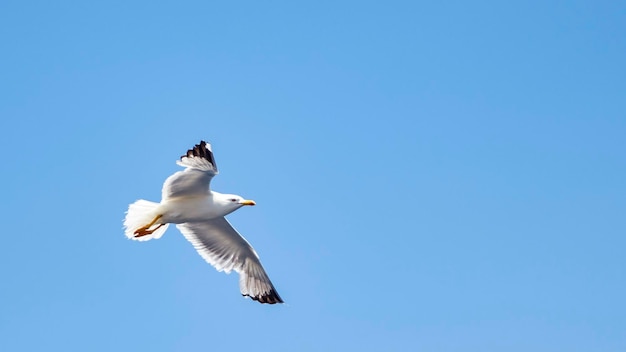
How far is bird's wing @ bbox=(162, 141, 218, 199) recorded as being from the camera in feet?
45.6

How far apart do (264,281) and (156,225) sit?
243cm

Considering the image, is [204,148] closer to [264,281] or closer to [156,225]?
[156,225]

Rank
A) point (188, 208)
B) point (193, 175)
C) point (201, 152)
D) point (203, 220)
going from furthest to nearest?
point (203, 220) < point (188, 208) < point (193, 175) < point (201, 152)

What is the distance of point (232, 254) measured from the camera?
54.6 feet

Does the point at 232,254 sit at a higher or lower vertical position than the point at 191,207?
higher

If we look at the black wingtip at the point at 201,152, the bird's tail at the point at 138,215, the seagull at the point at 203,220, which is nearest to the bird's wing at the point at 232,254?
the seagull at the point at 203,220

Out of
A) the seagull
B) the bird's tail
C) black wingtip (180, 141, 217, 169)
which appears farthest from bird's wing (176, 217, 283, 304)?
black wingtip (180, 141, 217, 169)

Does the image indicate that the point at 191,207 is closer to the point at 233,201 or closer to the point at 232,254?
the point at 233,201

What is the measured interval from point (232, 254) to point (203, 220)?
1.68m

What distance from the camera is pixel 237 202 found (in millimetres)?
14961

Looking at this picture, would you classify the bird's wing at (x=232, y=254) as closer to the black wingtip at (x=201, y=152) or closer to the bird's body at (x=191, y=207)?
the bird's body at (x=191, y=207)

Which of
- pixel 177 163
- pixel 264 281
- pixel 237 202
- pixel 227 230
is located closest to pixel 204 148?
pixel 177 163

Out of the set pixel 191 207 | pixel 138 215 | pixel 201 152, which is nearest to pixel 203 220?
pixel 191 207

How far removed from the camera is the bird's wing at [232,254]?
16328 mm
